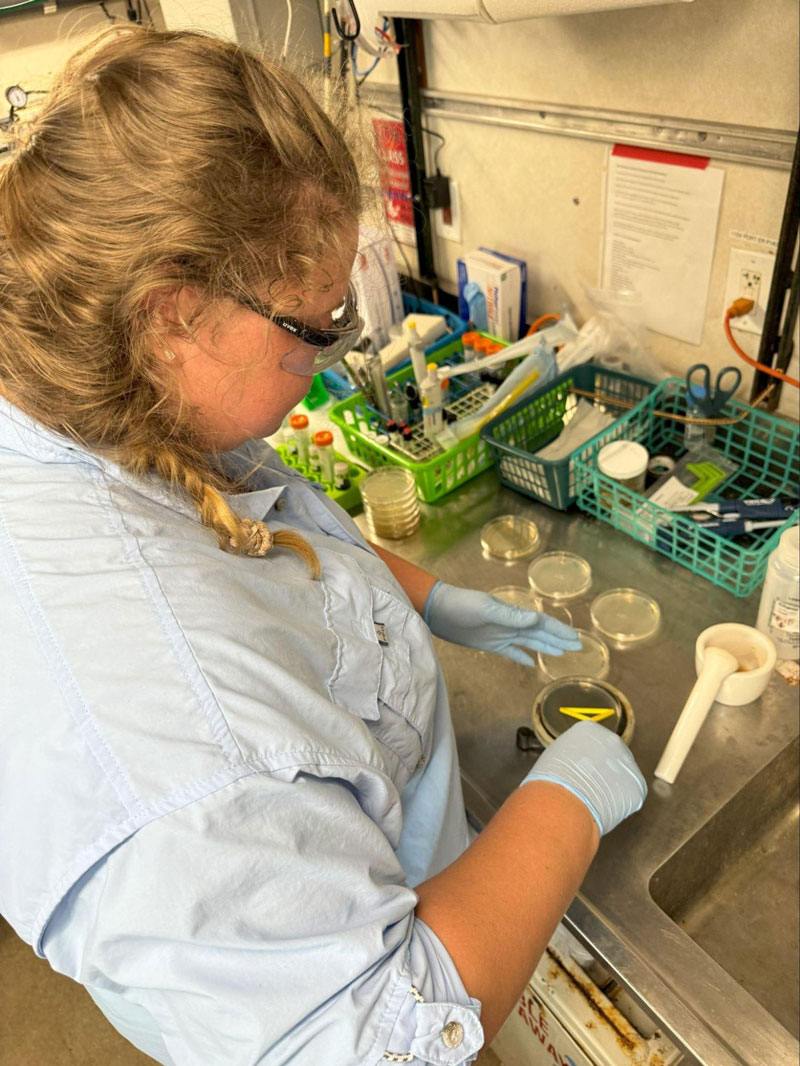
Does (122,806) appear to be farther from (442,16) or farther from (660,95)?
(660,95)

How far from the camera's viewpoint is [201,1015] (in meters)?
0.53

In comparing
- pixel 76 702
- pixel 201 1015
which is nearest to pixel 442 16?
pixel 76 702

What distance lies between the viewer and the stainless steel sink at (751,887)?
1012 millimetres

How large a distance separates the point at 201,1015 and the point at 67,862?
14 cm

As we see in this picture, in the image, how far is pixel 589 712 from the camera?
110cm

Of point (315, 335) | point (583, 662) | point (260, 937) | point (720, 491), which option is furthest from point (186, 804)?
point (720, 491)

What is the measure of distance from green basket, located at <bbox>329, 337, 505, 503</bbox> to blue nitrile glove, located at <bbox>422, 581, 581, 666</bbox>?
0.33m

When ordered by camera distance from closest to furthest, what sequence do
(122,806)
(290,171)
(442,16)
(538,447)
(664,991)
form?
1. (122,806)
2. (290,171)
3. (664,991)
4. (442,16)
5. (538,447)

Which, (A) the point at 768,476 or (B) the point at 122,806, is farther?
(A) the point at 768,476

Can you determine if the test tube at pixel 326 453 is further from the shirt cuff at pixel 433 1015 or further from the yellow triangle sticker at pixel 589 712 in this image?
the shirt cuff at pixel 433 1015

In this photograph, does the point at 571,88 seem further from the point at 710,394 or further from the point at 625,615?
the point at 625,615

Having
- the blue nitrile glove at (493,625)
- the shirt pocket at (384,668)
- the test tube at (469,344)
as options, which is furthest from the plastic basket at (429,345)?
the shirt pocket at (384,668)

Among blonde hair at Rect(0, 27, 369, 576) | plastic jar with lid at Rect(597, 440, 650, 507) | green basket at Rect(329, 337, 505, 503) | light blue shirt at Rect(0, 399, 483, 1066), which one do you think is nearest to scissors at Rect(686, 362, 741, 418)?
plastic jar with lid at Rect(597, 440, 650, 507)

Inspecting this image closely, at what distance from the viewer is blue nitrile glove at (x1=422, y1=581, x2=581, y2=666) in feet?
3.91
